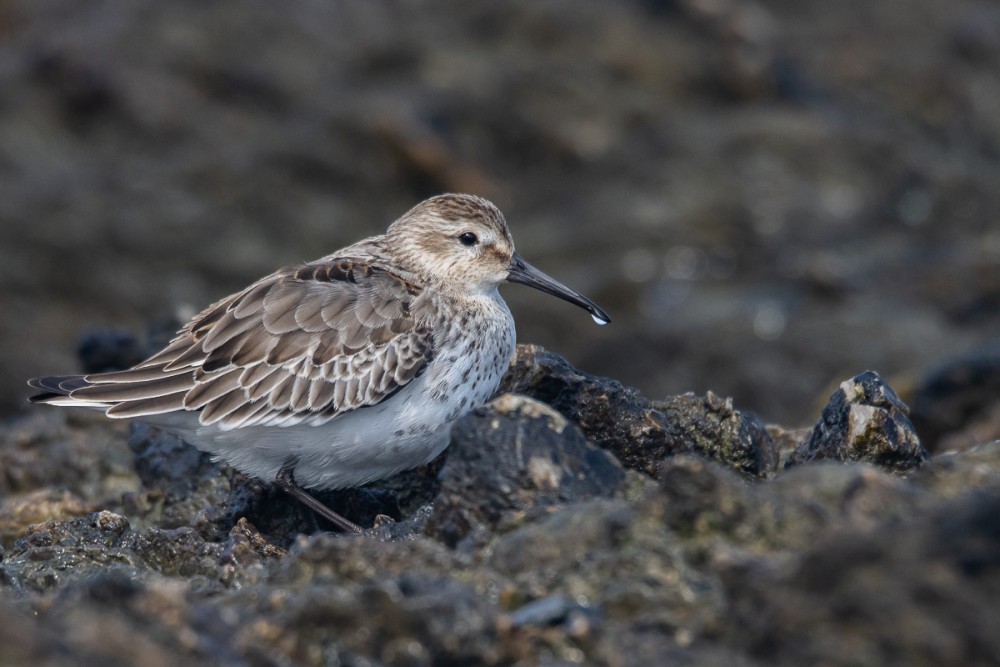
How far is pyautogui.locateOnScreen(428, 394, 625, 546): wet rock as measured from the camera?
16.1ft

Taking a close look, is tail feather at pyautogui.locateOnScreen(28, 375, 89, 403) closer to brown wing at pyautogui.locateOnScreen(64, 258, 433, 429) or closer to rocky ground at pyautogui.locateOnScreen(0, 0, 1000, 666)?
brown wing at pyautogui.locateOnScreen(64, 258, 433, 429)

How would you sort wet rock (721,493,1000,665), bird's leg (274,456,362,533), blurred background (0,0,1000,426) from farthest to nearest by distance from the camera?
blurred background (0,0,1000,426) → bird's leg (274,456,362,533) → wet rock (721,493,1000,665)

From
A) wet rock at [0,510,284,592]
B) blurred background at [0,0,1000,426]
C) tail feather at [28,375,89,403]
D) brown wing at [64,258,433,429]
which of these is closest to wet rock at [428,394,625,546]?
wet rock at [0,510,284,592]

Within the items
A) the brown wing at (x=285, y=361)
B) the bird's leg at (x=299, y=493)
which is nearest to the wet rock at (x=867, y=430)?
the brown wing at (x=285, y=361)

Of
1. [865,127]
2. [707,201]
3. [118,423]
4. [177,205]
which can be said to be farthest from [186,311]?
[865,127]

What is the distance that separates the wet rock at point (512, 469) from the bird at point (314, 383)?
4.12 feet

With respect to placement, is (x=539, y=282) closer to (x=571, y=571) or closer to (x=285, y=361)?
(x=285, y=361)

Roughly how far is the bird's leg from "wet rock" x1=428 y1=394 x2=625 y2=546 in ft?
4.38

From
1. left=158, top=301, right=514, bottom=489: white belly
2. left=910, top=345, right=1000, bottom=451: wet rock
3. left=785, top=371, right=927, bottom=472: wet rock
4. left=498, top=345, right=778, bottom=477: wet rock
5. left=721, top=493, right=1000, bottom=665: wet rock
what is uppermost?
left=910, top=345, right=1000, bottom=451: wet rock

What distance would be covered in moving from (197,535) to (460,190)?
323 inches

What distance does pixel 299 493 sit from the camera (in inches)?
252

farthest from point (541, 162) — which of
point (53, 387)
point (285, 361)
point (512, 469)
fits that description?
point (512, 469)

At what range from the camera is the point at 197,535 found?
5992 mm

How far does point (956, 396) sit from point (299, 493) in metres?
4.85
